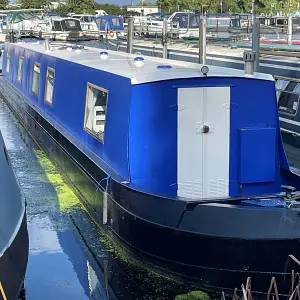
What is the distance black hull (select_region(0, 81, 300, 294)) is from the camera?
234 inches

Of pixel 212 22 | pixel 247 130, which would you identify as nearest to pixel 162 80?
pixel 247 130

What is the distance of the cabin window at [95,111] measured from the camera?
8250 mm

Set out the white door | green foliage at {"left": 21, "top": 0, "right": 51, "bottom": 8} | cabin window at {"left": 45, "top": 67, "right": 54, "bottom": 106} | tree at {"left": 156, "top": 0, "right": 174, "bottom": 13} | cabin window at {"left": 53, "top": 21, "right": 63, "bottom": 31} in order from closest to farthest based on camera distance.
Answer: the white door
cabin window at {"left": 45, "top": 67, "right": 54, "bottom": 106}
cabin window at {"left": 53, "top": 21, "right": 63, "bottom": 31}
tree at {"left": 156, "top": 0, "right": 174, "bottom": 13}
green foliage at {"left": 21, "top": 0, "right": 51, "bottom": 8}

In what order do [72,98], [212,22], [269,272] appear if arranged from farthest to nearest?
[212,22] → [72,98] → [269,272]

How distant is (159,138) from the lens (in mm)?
6730

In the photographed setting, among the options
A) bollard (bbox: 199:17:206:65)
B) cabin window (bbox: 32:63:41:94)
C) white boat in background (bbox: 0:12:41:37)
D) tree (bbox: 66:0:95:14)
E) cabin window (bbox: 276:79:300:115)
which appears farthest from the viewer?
tree (bbox: 66:0:95:14)

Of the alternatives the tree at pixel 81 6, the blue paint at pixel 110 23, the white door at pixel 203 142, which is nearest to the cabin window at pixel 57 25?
the blue paint at pixel 110 23

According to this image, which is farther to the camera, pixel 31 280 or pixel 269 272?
pixel 31 280

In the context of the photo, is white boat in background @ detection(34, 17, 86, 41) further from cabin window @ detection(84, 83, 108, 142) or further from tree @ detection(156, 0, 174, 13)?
tree @ detection(156, 0, 174, 13)

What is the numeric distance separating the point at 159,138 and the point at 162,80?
24.1 inches

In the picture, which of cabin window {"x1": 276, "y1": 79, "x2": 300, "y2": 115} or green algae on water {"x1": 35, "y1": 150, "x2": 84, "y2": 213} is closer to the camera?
green algae on water {"x1": 35, "y1": 150, "x2": 84, "y2": 213}

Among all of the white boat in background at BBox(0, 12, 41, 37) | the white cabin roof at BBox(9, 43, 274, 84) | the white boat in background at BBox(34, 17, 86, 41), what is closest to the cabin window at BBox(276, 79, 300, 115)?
the white cabin roof at BBox(9, 43, 274, 84)

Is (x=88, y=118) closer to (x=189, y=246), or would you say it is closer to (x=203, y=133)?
(x=203, y=133)

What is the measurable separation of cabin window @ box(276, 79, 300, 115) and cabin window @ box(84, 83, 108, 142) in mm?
3979
